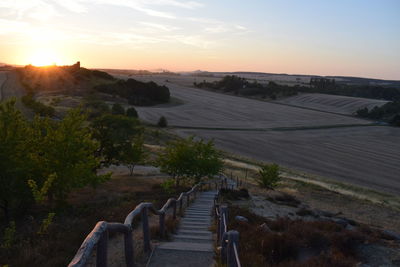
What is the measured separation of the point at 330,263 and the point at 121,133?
79.6ft

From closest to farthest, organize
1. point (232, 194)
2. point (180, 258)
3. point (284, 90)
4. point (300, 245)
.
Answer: point (180, 258), point (300, 245), point (232, 194), point (284, 90)

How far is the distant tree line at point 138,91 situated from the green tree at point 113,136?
236 ft

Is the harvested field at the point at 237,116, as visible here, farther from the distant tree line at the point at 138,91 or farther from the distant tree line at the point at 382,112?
the distant tree line at the point at 382,112

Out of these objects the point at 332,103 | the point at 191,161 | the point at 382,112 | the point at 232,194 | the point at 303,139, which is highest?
the point at 332,103

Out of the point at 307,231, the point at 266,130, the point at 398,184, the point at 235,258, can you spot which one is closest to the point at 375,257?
the point at 307,231

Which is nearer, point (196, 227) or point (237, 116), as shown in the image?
point (196, 227)

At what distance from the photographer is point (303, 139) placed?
219 ft

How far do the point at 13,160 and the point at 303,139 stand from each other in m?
57.2

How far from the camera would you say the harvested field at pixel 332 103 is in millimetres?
119387

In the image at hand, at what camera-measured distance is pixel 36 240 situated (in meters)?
9.78

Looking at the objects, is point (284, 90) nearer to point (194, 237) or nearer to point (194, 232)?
point (194, 232)

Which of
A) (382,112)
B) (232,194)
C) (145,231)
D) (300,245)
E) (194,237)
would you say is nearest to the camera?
(145,231)

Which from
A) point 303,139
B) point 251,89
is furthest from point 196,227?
point 251,89

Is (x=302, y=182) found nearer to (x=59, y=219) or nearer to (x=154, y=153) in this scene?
(x=154, y=153)
